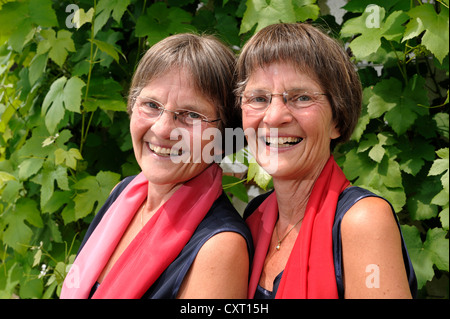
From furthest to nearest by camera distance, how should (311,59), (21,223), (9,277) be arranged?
1. (9,277)
2. (21,223)
3. (311,59)

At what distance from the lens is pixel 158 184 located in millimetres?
1228

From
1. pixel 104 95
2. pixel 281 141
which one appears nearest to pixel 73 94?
pixel 104 95

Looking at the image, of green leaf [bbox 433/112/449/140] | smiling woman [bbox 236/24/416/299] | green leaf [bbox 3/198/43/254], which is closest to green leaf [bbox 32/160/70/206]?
green leaf [bbox 3/198/43/254]

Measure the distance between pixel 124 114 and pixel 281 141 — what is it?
105 cm

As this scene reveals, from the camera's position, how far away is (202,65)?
115 cm

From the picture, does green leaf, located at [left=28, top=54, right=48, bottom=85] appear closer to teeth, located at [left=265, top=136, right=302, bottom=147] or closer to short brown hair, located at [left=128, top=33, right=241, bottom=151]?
short brown hair, located at [left=128, top=33, right=241, bottom=151]

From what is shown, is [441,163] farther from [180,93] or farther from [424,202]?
[180,93]

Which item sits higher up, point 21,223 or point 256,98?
point 256,98

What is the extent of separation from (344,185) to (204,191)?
12.4 inches

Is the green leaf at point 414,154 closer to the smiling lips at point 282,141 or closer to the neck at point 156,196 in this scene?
the smiling lips at point 282,141

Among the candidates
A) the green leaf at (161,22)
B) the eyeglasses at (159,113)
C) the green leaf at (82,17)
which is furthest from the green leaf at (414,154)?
the green leaf at (82,17)

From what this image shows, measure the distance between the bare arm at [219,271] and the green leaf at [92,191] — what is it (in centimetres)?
86
